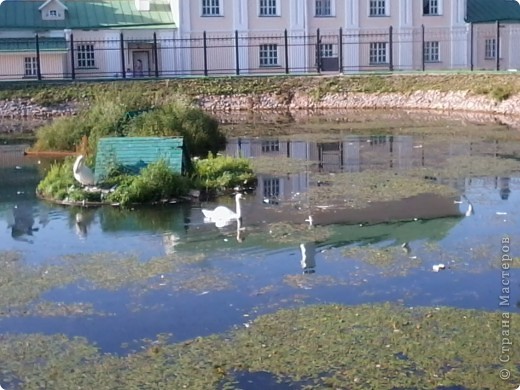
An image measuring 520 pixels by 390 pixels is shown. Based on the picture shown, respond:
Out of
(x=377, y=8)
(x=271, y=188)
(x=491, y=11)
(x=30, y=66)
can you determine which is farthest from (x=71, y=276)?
(x=491, y=11)

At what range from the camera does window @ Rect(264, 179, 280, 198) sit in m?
15.8

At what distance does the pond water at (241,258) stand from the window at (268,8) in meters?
30.8

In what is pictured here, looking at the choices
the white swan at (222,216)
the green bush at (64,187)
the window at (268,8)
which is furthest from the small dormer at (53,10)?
the white swan at (222,216)

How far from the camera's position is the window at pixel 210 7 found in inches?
1841

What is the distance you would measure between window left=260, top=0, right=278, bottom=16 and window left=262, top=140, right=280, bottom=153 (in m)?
23.1

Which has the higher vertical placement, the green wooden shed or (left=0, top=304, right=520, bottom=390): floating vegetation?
the green wooden shed

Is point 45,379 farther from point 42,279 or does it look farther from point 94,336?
point 42,279

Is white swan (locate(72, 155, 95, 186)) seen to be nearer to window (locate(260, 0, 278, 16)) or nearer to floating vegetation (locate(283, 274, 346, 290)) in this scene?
floating vegetation (locate(283, 274, 346, 290))

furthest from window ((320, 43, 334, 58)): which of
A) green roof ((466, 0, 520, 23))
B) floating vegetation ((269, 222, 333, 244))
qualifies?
floating vegetation ((269, 222, 333, 244))

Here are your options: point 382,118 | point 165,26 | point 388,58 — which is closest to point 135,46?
point 165,26

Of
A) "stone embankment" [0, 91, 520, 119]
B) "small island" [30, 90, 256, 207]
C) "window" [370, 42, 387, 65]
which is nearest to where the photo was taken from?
"small island" [30, 90, 256, 207]

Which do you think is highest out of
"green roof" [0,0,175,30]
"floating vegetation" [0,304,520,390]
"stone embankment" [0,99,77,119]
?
"green roof" [0,0,175,30]

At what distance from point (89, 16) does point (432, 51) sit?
685 inches

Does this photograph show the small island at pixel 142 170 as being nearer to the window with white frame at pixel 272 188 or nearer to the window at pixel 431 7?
the window with white frame at pixel 272 188
